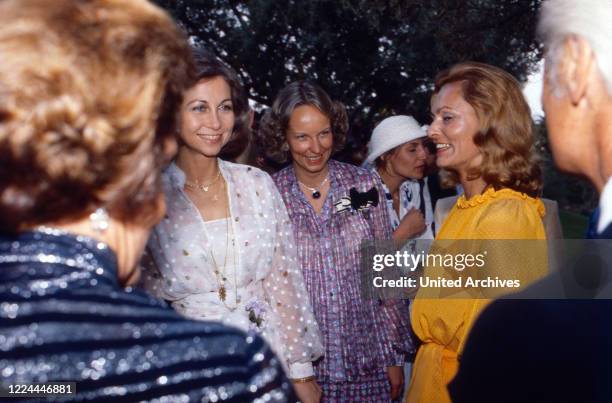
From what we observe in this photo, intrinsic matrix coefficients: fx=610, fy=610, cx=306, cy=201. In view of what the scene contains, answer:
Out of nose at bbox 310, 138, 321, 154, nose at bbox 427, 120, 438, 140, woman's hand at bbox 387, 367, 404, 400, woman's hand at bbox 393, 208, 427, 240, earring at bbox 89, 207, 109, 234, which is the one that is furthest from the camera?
woman's hand at bbox 393, 208, 427, 240

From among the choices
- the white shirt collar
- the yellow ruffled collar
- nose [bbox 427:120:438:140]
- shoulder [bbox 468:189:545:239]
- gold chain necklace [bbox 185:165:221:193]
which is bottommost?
the white shirt collar

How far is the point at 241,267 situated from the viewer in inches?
105

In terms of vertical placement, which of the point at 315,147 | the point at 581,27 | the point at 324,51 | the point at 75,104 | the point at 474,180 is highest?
A: the point at 324,51

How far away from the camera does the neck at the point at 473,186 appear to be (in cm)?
261

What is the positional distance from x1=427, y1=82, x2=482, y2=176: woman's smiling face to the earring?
1955 mm

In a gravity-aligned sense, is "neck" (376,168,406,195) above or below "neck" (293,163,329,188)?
above

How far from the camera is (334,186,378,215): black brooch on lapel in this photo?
11.4ft

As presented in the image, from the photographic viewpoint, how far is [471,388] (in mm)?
1192

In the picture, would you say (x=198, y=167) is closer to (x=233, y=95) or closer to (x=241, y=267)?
(x=233, y=95)

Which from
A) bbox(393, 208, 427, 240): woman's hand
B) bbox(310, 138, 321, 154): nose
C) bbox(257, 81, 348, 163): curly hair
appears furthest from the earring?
bbox(393, 208, 427, 240): woman's hand

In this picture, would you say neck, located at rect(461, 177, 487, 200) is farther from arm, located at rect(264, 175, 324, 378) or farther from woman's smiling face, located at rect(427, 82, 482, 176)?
arm, located at rect(264, 175, 324, 378)

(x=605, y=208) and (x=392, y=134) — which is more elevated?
(x=392, y=134)

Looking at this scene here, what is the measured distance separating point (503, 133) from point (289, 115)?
1.49 m

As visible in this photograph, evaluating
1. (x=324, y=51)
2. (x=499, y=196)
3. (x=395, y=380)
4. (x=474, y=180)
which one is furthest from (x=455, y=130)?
(x=324, y=51)
